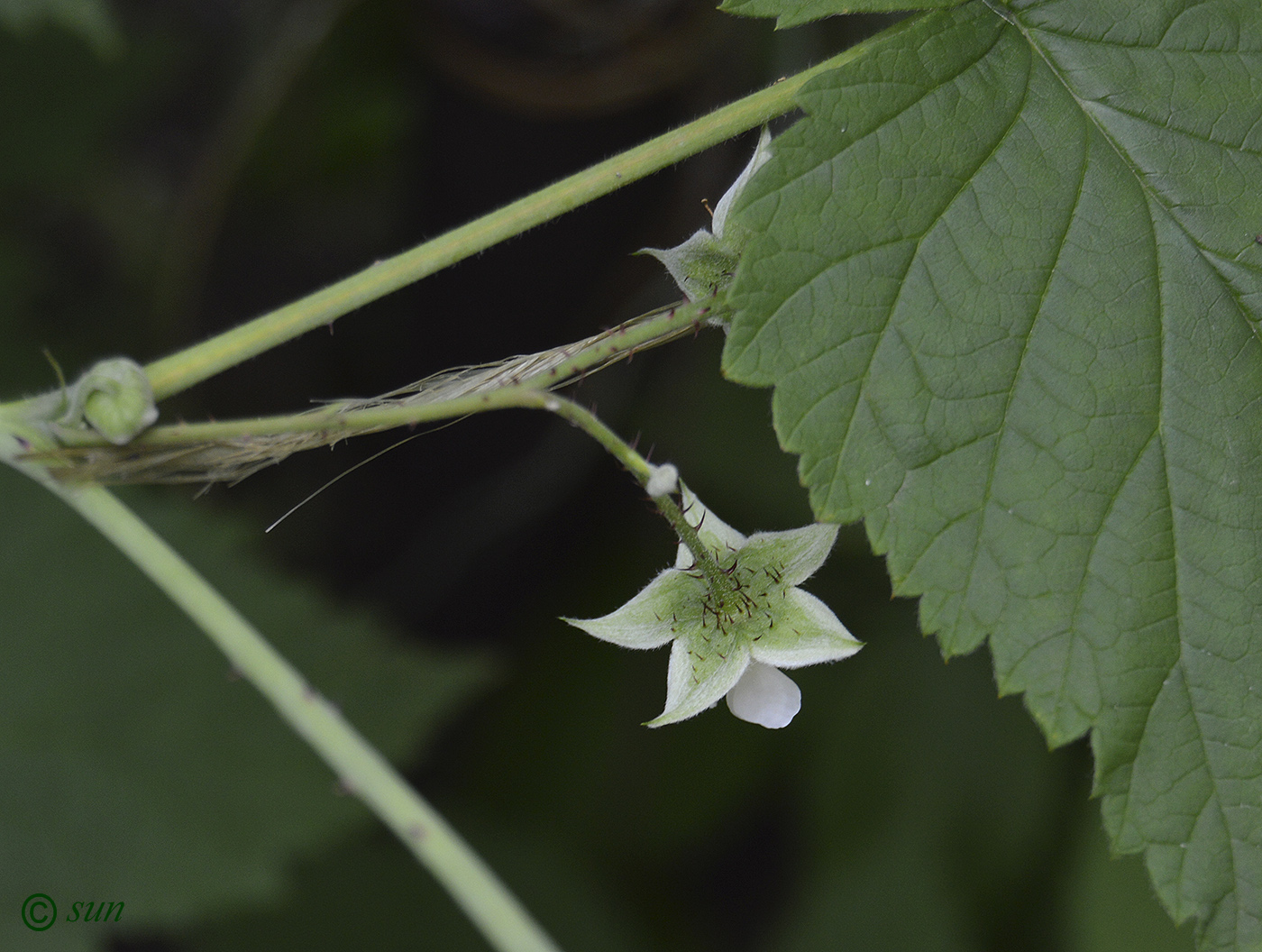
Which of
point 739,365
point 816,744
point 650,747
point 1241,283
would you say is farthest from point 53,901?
point 1241,283

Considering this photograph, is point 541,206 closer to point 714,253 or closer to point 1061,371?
point 714,253

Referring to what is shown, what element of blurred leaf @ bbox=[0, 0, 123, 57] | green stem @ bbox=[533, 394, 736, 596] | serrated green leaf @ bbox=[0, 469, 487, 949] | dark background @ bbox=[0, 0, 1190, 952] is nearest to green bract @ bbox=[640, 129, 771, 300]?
green stem @ bbox=[533, 394, 736, 596]

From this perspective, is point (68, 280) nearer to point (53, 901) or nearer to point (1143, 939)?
point (53, 901)

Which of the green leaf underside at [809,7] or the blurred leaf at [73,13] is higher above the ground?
the blurred leaf at [73,13]

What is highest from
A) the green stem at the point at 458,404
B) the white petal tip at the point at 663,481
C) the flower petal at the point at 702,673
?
the green stem at the point at 458,404

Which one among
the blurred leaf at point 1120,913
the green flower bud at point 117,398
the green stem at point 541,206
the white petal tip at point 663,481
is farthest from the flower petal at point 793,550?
the blurred leaf at point 1120,913

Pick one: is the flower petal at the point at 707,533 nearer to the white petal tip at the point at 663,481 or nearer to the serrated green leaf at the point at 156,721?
the white petal tip at the point at 663,481

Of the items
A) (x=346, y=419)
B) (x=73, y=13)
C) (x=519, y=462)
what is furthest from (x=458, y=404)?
(x=519, y=462)

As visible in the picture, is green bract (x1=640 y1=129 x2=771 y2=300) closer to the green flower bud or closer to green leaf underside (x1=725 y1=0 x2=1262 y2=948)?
green leaf underside (x1=725 y1=0 x2=1262 y2=948)
